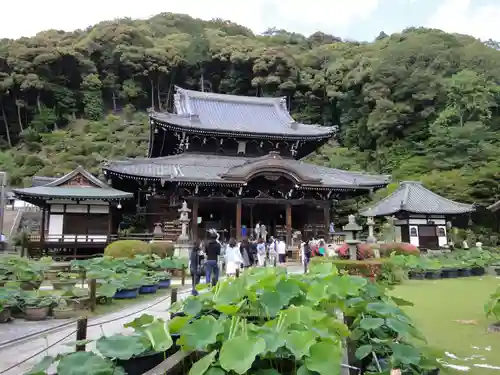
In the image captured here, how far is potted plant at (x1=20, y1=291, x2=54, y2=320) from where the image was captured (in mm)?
7316

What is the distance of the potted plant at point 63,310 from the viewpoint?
7660 mm

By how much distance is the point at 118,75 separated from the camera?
55.0 metres

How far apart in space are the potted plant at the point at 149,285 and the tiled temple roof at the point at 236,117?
42.9ft

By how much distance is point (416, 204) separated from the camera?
1017 inches

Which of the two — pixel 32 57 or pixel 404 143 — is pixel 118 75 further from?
pixel 404 143

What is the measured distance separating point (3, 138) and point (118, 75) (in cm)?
1601

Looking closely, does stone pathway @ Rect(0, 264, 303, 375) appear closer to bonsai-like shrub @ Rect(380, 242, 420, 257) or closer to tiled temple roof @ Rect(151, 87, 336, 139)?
bonsai-like shrub @ Rect(380, 242, 420, 257)

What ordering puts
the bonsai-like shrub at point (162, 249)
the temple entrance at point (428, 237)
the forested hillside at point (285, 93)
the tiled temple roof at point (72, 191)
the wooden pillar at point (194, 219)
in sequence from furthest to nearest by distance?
the forested hillside at point (285, 93)
the temple entrance at point (428, 237)
the wooden pillar at point (194, 219)
the tiled temple roof at point (72, 191)
the bonsai-like shrub at point (162, 249)

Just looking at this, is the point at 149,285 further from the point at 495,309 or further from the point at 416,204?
the point at 416,204

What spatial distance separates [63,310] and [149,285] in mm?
3111

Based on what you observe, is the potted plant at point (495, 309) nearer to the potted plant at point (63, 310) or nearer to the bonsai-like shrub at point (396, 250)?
the potted plant at point (63, 310)

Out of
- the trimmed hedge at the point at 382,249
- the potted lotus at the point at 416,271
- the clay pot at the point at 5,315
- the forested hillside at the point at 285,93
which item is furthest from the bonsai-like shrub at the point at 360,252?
the forested hillside at the point at 285,93

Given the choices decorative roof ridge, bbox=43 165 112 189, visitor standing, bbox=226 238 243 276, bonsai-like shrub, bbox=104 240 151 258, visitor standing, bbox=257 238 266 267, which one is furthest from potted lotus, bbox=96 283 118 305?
decorative roof ridge, bbox=43 165 112 189

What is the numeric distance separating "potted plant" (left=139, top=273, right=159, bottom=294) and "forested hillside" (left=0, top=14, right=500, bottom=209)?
26626mm
